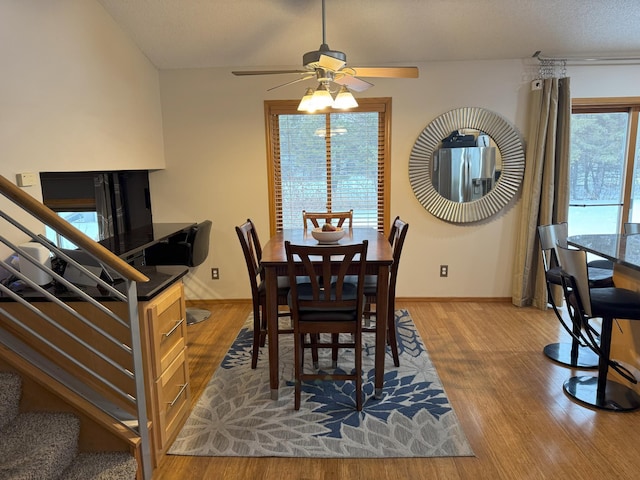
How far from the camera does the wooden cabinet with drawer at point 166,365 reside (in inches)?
77.5

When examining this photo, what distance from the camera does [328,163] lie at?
14.0ft

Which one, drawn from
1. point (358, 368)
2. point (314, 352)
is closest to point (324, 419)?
point (358, 368)

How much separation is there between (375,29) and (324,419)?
3088mm

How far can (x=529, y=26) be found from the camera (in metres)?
3.51

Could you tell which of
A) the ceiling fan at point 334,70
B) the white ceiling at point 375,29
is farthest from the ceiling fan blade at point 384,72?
the white ceiling at point 375,29

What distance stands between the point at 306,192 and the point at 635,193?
10.8 ft

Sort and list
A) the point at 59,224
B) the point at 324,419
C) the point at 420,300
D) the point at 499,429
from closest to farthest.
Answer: the point at 59,224 < the point at 499,429 < the point at 324,419 < the point at 420,300

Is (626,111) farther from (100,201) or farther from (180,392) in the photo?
(100,201)

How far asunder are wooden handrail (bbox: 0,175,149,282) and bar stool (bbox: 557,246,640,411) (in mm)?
2177

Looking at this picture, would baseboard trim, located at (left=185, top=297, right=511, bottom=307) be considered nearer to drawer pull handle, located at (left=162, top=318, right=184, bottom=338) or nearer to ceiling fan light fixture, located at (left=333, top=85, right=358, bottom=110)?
drawer pull handle, located at (left=162, top=318, right=184, bottom=338)

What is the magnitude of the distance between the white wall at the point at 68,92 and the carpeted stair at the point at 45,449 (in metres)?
1.12

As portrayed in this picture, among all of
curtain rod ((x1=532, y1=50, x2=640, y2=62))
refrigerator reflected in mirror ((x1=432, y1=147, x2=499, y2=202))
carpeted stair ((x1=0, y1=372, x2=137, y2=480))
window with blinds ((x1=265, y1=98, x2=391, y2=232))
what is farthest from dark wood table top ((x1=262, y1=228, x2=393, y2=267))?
curtain rod ((x1=532, y1=50, x2=640, y2=62))

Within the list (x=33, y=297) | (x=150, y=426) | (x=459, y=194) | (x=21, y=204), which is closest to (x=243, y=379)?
(x=150, y=426)

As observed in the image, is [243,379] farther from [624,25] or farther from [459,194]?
[624,25]
